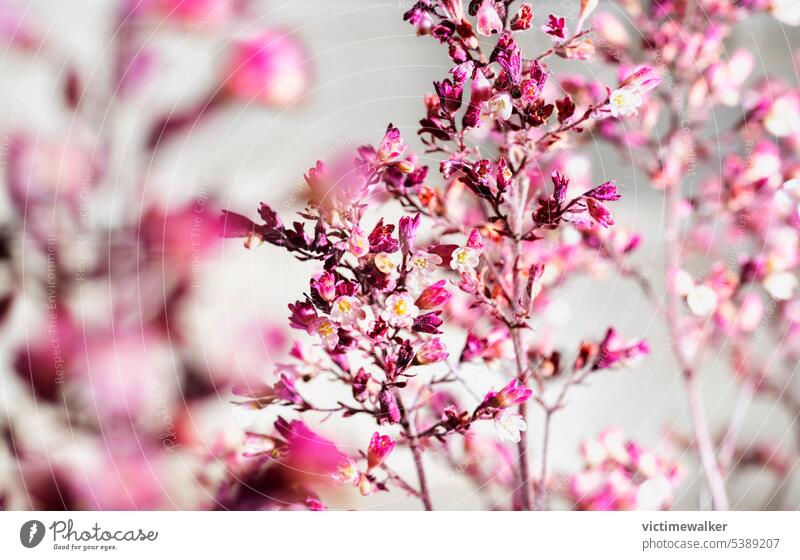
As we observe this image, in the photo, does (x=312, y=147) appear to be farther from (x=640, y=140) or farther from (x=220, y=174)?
(x=640, y=140)

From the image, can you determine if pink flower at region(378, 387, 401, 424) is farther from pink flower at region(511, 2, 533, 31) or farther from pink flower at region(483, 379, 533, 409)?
pink flower at region(511, 2, 533, 31)

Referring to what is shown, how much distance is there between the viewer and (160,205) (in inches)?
29.6

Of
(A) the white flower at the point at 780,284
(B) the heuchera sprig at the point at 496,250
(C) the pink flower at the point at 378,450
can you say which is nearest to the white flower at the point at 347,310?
(B) the heuchera sprig at the point at 496,250

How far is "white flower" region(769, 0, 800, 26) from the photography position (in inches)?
29.6

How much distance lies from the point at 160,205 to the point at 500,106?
43cm

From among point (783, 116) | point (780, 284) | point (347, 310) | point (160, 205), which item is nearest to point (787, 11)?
point (783, 116)

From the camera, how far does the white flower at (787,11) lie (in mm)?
752

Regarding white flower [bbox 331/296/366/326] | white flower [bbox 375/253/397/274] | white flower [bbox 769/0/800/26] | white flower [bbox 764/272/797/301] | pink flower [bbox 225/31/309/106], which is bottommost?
white flower [bbox 764/272/797/301]

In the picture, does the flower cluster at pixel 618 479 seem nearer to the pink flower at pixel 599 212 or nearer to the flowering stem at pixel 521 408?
the flowering stem at pixel 521 408

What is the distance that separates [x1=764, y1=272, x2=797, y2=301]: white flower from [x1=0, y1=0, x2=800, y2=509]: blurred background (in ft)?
0.80

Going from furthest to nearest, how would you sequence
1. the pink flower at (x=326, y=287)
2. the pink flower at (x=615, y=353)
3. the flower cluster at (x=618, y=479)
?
the flower cluster at (x=618, y=479) < the pink flower at (x=615, y=353) < the pink flower at (x=326, y=287)

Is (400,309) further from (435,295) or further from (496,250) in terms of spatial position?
(496,250)

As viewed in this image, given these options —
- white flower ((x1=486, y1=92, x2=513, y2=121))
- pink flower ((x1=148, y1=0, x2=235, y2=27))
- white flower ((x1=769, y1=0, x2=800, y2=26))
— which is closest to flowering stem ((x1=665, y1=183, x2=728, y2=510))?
white flower ((x1=769, y1=0, x2=800, y2=26))

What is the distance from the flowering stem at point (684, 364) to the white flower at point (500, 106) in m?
0.34
